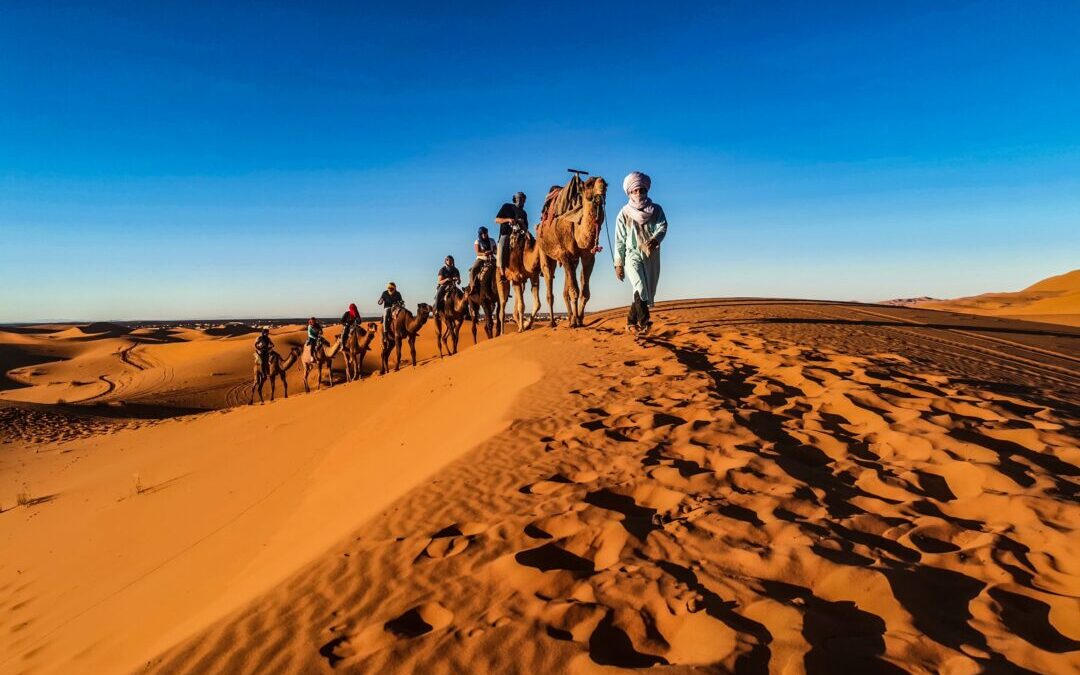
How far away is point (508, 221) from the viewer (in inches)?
554

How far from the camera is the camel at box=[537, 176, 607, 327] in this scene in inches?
400

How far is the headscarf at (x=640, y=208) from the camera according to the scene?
892 cm

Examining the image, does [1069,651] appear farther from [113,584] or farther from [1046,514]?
[113,584]

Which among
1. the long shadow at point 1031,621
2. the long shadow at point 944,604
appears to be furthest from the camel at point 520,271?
the long shadow at point 1031,621

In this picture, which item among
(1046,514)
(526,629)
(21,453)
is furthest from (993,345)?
(21,453)

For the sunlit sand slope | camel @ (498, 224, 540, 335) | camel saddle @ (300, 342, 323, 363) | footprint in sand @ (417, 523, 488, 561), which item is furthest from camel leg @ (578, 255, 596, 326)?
camel saddle @ (300, 342, 323, 363)

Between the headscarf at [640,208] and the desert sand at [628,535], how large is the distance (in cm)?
187

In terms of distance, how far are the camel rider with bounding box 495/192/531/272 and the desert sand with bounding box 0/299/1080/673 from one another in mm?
6517

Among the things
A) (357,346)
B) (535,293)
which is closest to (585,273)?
(535,293)

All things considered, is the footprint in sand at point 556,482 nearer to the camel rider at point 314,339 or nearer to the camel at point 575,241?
the camel at point 575,241

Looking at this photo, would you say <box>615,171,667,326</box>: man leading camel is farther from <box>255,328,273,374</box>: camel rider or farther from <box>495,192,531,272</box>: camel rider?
<box>255,328,273,374</box>: camel rider

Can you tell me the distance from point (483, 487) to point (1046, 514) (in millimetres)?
3310

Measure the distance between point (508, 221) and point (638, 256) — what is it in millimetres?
5718

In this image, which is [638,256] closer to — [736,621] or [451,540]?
[451,540]
